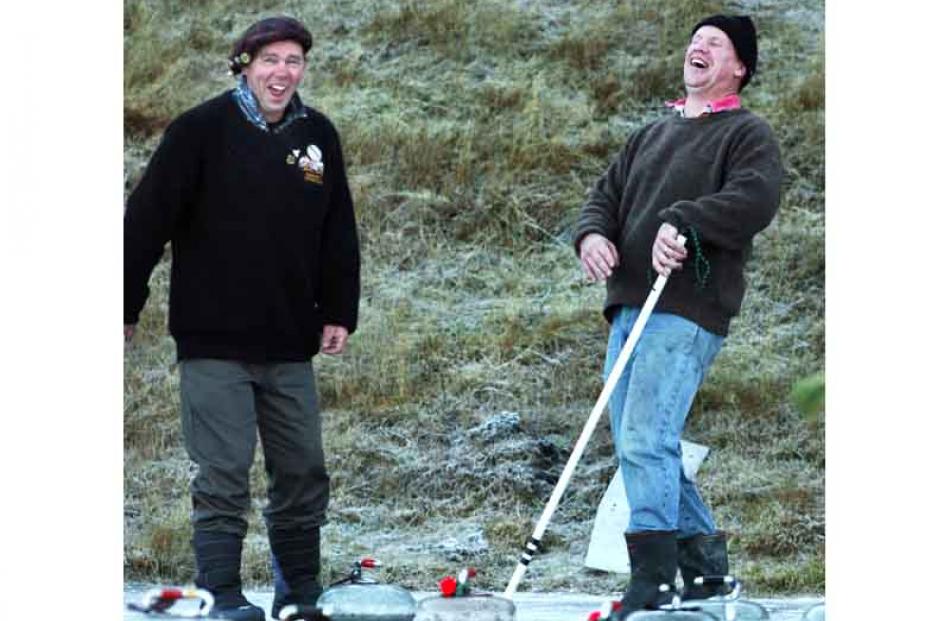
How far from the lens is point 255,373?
5.51 meters

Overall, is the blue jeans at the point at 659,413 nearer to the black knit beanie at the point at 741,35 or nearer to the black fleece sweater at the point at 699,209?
the black fleece sweater at the point at 699,209

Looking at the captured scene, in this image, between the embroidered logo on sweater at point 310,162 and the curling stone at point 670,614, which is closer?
the curling stone at point 670,614

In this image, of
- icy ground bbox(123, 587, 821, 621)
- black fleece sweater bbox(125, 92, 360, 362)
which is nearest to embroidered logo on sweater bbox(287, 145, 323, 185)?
black fleece sweater bbox(125, 92, 360, 362)

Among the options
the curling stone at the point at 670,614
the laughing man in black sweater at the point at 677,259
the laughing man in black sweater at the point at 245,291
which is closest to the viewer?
the curling stone at the point at 670,614

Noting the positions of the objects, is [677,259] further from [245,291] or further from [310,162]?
[245,291]

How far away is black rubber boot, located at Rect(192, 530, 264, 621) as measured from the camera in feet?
17.7

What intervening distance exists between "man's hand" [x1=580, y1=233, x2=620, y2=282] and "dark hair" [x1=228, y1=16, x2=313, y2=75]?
2.68ft

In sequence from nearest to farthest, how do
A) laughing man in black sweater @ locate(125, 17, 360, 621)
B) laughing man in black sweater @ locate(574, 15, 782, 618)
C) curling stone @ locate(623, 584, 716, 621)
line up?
curling stone @ locate(623, 584, 716, 621), laughing man in black sweater @ locate(574, 15, 782, 618), laughing man in black sweater @ locate(125, 17, 360, 621)

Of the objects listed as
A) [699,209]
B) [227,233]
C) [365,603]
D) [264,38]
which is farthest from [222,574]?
[699,209]

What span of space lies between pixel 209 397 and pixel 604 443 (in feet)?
5.56

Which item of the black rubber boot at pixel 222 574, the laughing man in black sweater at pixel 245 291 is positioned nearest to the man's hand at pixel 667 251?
the laughing man in black sweater at pixel 245 291

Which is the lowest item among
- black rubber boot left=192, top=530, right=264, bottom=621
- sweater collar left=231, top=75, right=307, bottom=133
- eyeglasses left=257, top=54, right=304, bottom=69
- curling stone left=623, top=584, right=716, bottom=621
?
curling stone left=623, top=584, right=716, bottom=621

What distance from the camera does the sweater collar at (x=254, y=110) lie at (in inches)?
218

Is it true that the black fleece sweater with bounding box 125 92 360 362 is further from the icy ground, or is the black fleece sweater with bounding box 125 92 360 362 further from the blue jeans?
the blue jeans
